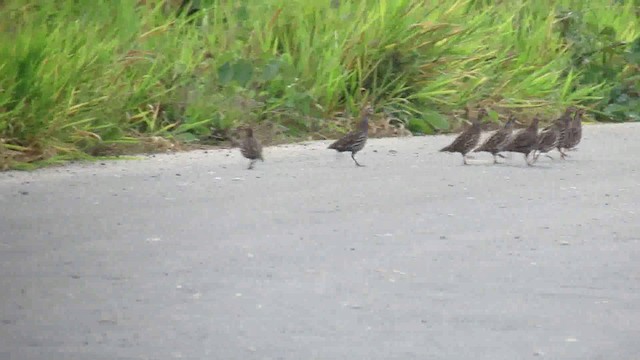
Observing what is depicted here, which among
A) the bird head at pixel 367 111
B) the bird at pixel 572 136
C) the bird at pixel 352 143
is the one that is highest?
the bird at pixel 352 143

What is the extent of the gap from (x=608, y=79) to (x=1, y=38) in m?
8.49

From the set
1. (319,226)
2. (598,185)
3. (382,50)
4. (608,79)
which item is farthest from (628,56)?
(319,226)

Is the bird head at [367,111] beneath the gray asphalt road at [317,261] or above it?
beneath

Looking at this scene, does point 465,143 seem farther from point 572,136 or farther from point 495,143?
point 572,136

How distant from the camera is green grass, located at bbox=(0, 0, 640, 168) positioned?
1284 cm

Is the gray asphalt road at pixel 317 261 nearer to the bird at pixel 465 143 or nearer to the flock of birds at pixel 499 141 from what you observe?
the flock of birds at pixel 499 141

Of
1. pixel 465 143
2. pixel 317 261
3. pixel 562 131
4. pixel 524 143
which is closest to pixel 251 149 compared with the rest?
pixel 465 143

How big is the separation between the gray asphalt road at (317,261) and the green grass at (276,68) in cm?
69

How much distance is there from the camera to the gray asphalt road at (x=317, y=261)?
6.65 metres

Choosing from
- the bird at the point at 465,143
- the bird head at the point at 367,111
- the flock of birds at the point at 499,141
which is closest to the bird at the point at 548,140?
the flock of birds at the point at 499,141

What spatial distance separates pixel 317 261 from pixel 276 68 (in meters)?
6.69

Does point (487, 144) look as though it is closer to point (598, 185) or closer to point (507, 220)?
point (598, 185)

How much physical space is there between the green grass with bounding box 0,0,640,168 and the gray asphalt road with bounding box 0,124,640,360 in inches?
27.2

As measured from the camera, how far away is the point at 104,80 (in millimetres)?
13453
